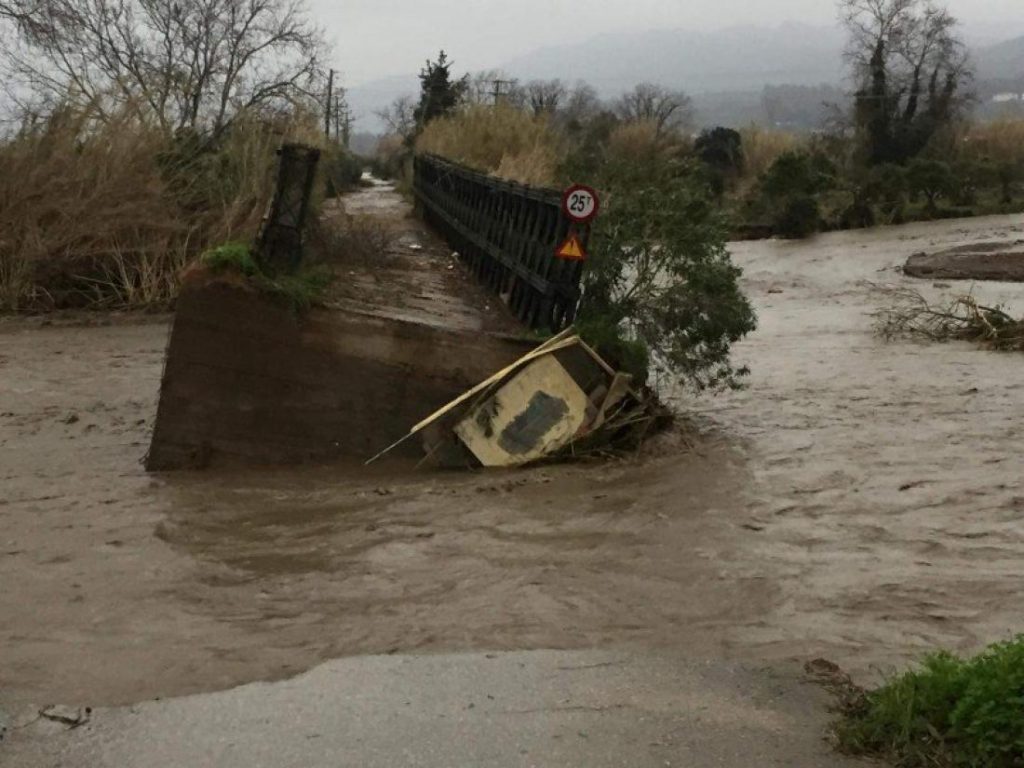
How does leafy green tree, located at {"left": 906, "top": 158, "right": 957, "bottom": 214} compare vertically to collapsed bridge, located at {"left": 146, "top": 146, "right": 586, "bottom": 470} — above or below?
→ above

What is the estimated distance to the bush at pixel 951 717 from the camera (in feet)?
12.5

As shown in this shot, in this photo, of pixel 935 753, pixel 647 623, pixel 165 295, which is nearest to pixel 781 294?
pixel 165 295

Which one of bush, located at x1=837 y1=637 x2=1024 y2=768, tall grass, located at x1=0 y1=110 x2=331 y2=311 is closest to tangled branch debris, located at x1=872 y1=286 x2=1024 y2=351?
tall grass, located at x1=0 y1=110 x2=331 y2=311

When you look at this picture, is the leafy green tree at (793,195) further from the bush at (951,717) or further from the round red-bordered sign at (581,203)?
the bush at (951,717)

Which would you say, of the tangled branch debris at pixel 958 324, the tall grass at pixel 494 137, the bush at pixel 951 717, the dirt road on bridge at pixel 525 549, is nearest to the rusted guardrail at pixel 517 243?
the dirt road on bridge at pixel 525 549

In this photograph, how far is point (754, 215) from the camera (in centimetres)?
4003

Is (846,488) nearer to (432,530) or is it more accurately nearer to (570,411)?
(570,411)

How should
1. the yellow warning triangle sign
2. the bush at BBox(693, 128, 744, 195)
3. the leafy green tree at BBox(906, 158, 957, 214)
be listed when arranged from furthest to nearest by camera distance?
the bush at BBox(693, 128, 744, 195)
the leafy green tree at BBox(906, 158, 957, 214)
the yellow warning triangle sign

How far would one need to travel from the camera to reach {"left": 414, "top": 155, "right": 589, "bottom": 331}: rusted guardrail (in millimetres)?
10875

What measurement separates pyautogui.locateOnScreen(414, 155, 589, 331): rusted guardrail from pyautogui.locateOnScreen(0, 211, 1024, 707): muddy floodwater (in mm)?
1798

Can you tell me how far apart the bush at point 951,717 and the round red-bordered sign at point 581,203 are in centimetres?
645

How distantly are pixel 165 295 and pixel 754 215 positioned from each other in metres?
25.1

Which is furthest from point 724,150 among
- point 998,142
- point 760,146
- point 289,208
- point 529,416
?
point 529,416

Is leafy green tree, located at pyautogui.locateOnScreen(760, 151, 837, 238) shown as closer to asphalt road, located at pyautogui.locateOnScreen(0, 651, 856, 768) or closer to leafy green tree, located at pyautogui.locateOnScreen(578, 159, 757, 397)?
leafy green tree, located at pyautogui.locateOnScreen(578, 159, 757, 397)
